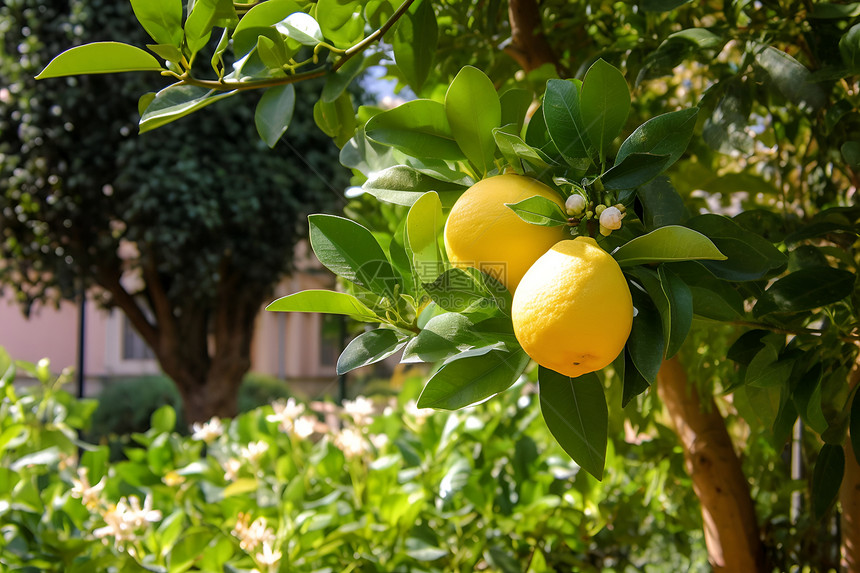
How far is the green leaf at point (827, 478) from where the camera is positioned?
1.34 feet

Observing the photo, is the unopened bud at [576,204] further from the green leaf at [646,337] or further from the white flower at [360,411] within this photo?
the white flower at [360,411]

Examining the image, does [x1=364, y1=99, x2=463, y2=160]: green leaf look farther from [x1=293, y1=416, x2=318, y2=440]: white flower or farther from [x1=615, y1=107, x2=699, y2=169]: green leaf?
[x1=293, y1=416, x2=318, y2=440]: white flower

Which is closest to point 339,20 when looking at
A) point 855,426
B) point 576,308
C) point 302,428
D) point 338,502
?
point 576,308

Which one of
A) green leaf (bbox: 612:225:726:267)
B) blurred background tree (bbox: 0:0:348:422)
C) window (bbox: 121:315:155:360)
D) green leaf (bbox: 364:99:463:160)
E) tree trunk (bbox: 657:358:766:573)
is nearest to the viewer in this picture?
green leaf (bbox: 612:225:726:267)

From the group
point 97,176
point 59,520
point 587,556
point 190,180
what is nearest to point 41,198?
point 97,176

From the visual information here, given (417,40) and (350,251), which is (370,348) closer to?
(350,251)

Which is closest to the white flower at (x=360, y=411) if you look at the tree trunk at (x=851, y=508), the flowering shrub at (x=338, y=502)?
the flowering shrub at (x=338, y=502)

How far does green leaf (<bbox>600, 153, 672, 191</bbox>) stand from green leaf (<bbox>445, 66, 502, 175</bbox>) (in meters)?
0.07

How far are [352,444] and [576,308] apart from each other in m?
0.70

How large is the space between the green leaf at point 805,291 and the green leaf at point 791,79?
111 mm

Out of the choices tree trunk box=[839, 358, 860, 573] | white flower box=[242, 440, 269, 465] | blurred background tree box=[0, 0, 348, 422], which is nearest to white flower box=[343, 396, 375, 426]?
white flower box=[242, 440, 269, 465]

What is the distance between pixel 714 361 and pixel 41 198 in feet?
14.4

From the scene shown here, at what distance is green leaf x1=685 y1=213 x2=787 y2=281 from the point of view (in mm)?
300

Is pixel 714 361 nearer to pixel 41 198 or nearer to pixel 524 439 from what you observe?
pixel 524 439
